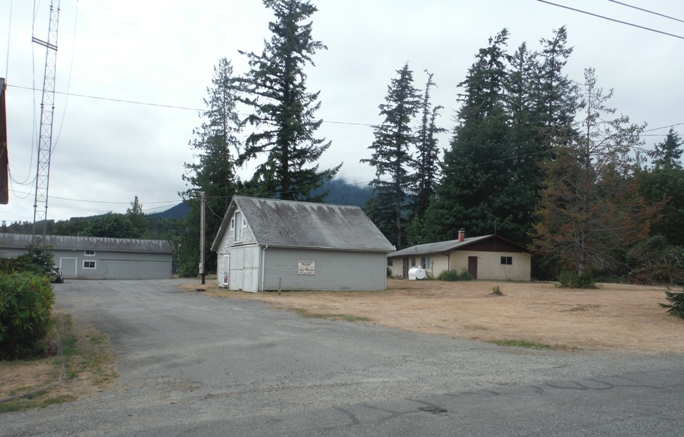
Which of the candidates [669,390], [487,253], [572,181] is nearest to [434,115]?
[487,253]

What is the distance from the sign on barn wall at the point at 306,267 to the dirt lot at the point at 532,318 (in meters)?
3.65

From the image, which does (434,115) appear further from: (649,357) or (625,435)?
(625,435)

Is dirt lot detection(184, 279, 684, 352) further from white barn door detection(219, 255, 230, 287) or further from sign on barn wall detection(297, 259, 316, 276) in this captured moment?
white barn door detection(219, 255, 230, 287)

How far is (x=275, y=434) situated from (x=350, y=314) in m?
12.7

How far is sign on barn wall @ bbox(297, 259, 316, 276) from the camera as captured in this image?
1154 inches

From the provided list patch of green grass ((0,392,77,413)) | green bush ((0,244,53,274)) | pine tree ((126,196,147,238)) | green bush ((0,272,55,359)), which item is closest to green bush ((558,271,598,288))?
green bush ((0,244,53,274))

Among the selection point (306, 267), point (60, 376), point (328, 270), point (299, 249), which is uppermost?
point (299, 249)

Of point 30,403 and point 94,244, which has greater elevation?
point 94,244

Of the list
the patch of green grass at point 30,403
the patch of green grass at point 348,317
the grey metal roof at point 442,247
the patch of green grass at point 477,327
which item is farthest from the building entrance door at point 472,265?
the patch of green grass at point 30,403

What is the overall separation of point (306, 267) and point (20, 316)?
20598 millimetres

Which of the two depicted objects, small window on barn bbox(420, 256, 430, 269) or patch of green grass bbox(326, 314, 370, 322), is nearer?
patch of green grass bbox(326, 314, 370, 322)

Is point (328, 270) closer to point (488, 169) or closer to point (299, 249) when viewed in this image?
point (299, 249)

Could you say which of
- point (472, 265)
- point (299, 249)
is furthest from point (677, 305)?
point (472, 265)

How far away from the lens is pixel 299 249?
29.2 m
